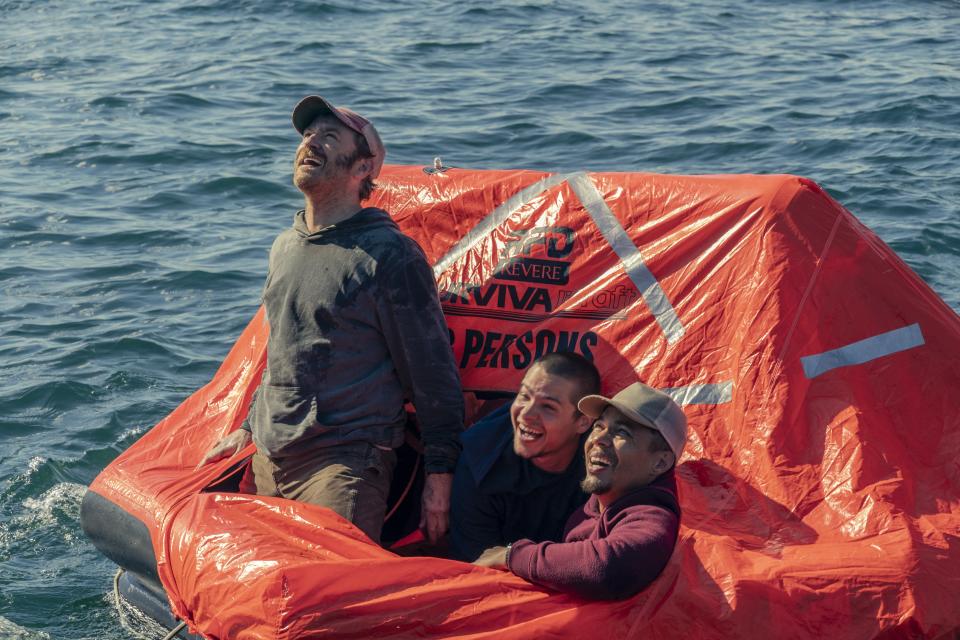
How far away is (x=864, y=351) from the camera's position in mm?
4363

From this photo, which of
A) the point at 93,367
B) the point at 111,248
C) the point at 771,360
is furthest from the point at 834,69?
the point at 771,360

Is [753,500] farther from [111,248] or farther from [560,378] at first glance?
[111,248]

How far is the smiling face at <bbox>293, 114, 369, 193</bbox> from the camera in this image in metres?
4.36

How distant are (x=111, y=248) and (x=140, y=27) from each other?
273 inches

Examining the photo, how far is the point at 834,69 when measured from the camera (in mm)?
13078

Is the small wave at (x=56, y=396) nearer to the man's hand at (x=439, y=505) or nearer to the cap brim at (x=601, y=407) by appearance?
the man's hand at (x=439, y=505)

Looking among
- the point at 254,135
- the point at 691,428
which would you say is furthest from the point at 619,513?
the point at 254,135

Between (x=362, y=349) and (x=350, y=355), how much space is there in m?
0.04

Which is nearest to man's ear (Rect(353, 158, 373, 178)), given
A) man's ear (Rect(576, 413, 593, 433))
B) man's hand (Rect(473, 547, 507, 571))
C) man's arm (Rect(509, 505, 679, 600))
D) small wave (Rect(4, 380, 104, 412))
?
man's ear (Rect(576, 413, 593, 433))

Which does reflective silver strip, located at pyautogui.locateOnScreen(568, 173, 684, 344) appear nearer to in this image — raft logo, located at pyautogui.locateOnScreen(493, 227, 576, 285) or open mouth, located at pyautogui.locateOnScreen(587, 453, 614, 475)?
raft logo, located at pyautogui.locateOnScreen(493, 227, 576, 285)

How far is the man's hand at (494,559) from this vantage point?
3.74 m

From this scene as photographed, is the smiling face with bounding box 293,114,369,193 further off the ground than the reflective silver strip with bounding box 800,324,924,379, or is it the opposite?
the smiling face with bounding box 293,114,369,193

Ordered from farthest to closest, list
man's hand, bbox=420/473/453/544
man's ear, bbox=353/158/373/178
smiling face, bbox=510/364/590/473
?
man's ear, bbox=353/158/373/178
man's hand, bbox=420/473/453/544
smiling face, bbox=510/364/590/473

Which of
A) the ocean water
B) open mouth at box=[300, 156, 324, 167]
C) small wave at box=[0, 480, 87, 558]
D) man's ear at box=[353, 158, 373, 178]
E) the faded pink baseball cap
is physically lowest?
small wave at box=[0, 480, 87, 558]
